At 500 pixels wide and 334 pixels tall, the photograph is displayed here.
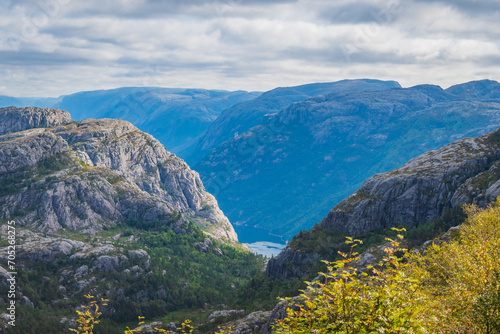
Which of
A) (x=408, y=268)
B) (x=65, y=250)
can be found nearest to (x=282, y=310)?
(x=408, y=268)

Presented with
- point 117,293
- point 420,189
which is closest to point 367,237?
point 420,189

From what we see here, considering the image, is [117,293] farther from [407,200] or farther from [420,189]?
[420,189]

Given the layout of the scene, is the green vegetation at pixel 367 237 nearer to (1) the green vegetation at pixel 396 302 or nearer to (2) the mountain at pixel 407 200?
(2) the mountain at pixel 407 200

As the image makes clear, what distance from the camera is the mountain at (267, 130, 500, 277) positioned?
12175 centimetres

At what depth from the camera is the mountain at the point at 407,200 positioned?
121750 mm

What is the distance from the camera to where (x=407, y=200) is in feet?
426

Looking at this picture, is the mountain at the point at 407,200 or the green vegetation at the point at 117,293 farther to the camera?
the green vegetation at the point at 117,293

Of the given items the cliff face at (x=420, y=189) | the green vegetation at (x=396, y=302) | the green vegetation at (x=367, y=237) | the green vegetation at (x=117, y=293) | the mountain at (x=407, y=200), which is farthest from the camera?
the green vegetation at (x=117, y=293)

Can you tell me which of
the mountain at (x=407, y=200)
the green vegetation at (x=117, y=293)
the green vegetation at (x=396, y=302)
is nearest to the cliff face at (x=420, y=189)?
the mountain at (x=407, y=200)

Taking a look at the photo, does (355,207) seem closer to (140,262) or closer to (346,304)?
(140,262)

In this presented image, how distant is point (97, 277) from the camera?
166 meters

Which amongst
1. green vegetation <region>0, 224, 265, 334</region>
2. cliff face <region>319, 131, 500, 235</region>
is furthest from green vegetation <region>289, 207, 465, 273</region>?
green vegetation <region>0, 224, 265, 334</region>

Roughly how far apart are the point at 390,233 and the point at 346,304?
11225 centimetres

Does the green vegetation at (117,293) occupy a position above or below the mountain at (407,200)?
below
